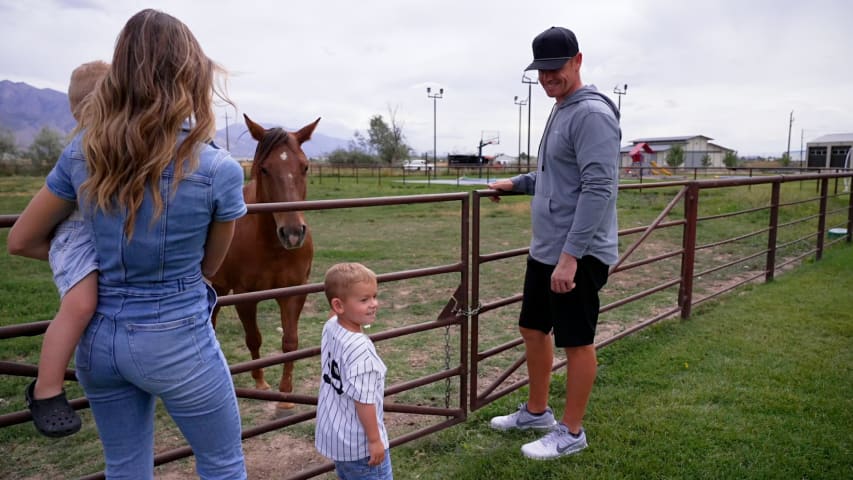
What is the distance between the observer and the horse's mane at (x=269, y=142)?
3566 millimetres

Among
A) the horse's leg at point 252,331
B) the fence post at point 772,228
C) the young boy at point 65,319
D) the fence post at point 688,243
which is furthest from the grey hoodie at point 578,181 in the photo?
the fence post at point 772,228

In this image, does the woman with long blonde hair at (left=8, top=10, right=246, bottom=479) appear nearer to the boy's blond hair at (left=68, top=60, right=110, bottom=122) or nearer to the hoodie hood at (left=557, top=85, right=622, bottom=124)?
the boy's blond hair at (left=68, top=60, right=110, bottom=122)

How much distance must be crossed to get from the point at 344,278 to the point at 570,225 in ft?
4.05

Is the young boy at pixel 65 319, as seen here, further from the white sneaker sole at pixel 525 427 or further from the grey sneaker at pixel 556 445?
the white sneaker sole at pixel 525 427

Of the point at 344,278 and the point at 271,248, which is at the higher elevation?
the point at 344,278

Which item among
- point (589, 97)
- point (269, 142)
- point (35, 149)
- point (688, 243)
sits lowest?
point (688, 243)

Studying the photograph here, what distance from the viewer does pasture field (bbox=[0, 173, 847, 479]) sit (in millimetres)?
3084

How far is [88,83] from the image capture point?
1.50 metres

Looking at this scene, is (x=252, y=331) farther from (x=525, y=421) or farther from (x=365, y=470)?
(x=365, y=470)

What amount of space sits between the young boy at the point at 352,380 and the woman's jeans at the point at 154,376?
1.24 feet

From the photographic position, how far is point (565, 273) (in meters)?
2.48

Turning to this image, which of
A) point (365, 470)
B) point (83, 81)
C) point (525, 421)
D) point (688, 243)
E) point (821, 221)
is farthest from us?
point (821, 221)

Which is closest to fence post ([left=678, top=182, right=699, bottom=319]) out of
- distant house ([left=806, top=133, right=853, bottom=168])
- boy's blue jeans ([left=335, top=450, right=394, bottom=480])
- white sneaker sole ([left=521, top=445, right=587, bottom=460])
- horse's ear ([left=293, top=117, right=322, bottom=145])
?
white sneaker sole ([left=521, top=445, right=587, bottom=460])

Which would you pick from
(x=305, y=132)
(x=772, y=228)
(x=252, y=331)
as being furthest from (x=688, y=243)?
(x=252, y=331)
